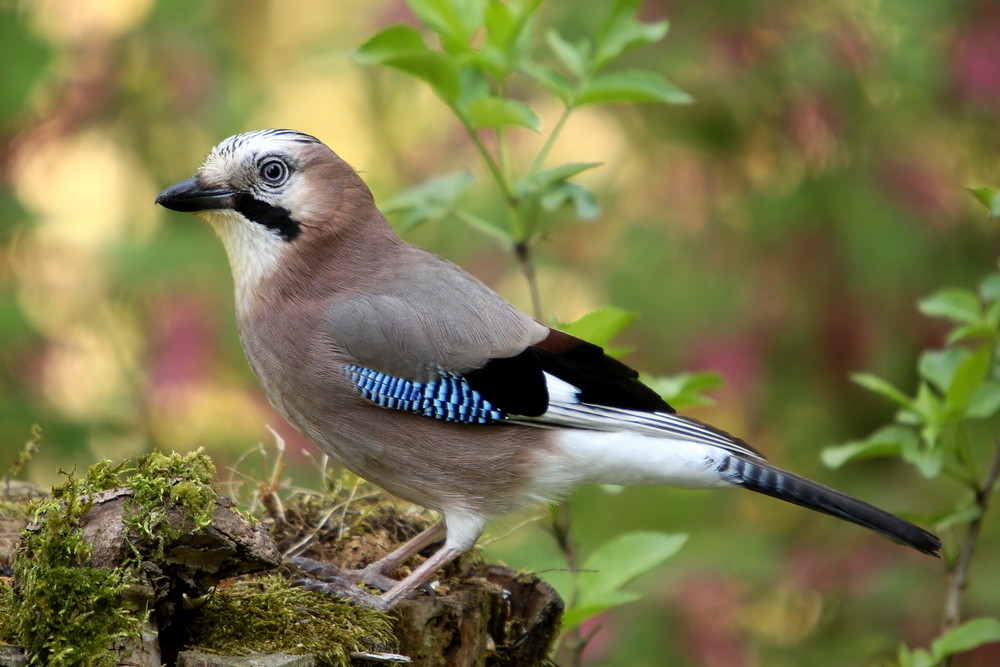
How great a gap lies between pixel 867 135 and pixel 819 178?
10.7 inches

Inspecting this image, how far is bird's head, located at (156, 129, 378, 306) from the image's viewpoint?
11.5 feet

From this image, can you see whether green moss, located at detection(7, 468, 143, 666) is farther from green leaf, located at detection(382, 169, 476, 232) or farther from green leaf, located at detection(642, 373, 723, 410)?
green leaf, located at detection(642, 373, 723, 410)

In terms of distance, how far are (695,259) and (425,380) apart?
1988 mm

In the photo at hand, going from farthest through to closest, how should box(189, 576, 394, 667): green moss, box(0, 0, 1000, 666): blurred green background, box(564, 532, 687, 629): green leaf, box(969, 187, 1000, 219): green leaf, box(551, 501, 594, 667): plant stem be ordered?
box(0, 0, 1000, 666): blurred green background → box(551, 501, 594, 667): plant stem → box(564, 532, 687, 629): green leaf → box(969, 187, 1000, 219): green leaf → box(189, 576, 394, 667): green moss

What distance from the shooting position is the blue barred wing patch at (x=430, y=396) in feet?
10.7

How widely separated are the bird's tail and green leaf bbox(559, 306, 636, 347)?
1.86 ft

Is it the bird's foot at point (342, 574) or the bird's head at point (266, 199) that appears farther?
the bird's head at point (266, 199)

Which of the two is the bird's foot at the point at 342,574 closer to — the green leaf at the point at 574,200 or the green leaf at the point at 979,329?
the green leaf at the point at 574,200

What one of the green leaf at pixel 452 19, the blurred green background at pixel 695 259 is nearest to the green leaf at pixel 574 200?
the green leaf at pixel 452 19

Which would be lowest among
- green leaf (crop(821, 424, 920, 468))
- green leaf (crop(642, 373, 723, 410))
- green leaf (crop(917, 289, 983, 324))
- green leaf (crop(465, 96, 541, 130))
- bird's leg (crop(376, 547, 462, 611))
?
bird's leg (crop(376, 547, 462, 611))

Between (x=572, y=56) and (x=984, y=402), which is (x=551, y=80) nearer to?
(x=572, y=56)

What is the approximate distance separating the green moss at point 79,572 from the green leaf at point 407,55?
1.24m

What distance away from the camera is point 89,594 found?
2256 millimetres

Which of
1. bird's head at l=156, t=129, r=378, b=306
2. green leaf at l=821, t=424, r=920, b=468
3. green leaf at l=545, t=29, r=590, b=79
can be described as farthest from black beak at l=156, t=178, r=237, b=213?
green leaf at l=821, t=424, r=920, b=468
